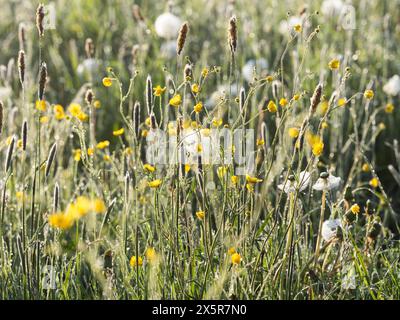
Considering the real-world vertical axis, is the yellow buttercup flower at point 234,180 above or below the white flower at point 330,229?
above

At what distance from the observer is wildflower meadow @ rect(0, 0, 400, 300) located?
1701 mm

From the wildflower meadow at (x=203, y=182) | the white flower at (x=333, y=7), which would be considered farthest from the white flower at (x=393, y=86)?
the white flower at (x=333, y=7)

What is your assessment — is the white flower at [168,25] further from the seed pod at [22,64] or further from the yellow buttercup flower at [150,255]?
the yellow buttercup flower at [150,255]

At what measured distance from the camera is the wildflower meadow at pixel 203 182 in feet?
5.58

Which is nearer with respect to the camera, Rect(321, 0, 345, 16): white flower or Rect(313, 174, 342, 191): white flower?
Rect(313, 174, 342, 191): white flower

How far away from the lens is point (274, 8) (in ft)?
13.4

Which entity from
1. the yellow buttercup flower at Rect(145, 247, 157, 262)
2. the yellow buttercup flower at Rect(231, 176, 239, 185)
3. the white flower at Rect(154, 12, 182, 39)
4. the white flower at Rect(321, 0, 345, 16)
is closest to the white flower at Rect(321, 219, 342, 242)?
the yellow buttercup flower at Rect(231, 176, 239, 185)

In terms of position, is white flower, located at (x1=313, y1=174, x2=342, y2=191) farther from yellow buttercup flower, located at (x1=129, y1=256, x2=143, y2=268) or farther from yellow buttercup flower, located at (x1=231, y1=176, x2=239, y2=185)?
yellow buttercup flower, located at (x1=129, y1=256, x2=143, y2=268)

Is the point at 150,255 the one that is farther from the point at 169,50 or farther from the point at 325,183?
the point at 169,50

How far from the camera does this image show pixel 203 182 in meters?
1.65

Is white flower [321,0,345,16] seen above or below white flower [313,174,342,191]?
above
